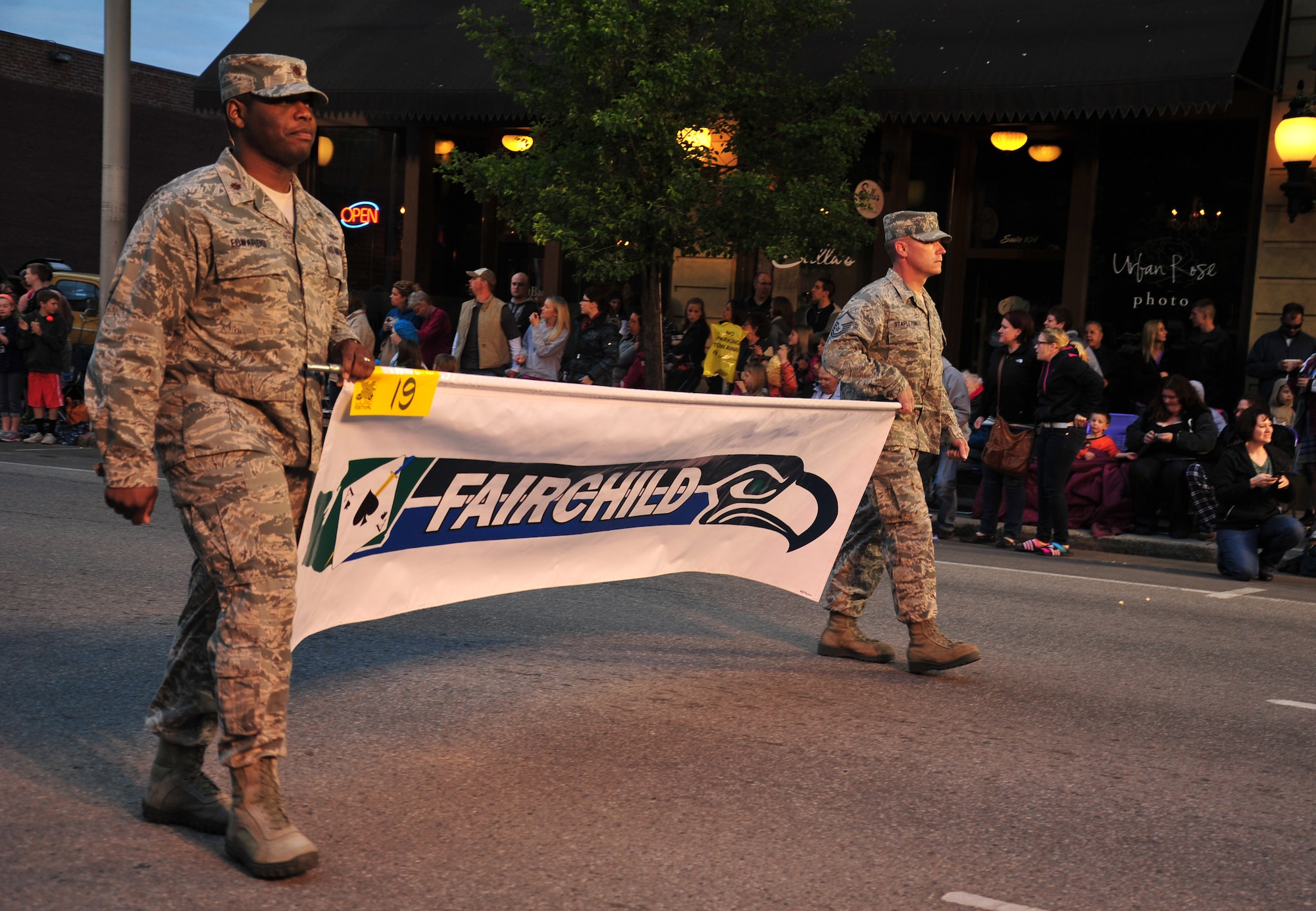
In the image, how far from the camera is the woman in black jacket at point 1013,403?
12.1 m

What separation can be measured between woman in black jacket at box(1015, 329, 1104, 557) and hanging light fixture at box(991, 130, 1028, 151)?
594cm

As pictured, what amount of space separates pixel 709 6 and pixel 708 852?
1164cm

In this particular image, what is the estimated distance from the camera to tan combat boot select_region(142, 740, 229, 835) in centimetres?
396

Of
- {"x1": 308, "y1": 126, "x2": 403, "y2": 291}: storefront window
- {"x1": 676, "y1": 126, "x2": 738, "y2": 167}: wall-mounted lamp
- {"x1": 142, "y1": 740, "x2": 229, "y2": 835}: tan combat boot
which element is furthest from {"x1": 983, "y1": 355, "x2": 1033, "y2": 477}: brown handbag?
{"x1": 308, "y1": 126, "x2": 403, "y2": 291}: storefront window

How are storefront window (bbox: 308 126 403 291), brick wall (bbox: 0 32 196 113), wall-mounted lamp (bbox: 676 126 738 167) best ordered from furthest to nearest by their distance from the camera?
brick wall (bbox: 0 32 196 113) → storefront window (bbox: 308 126 403 291) → wall-mounted lamp (bbox: 676 126 738 167)

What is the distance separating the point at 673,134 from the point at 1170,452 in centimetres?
572

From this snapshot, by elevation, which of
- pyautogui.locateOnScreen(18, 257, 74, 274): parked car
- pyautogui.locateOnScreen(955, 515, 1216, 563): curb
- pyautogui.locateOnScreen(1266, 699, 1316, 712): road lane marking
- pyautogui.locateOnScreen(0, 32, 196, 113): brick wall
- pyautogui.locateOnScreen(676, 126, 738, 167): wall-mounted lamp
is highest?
pyautogui.locateOnScreen(0, 32, 196, 113): brick wall

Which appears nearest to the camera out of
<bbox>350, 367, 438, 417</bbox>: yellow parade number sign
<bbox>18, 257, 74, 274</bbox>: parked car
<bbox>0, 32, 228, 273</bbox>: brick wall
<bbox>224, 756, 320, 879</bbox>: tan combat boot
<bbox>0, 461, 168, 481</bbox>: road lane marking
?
<bbox>224, 756, 320, 879</bbox>: tan combat boot

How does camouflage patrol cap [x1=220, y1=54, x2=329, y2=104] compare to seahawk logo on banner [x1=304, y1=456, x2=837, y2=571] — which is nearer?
camouflage patrol cap [x1=220, y1=54, x2=329, y2=104]

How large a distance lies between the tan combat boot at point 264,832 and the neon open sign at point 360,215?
62.2ft

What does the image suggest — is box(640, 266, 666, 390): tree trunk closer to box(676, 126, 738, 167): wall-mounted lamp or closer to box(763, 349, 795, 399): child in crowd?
box(676, 126, 738, 167): wall-mounted lamp

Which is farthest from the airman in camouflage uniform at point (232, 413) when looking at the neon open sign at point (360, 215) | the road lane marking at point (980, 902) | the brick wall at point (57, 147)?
the brick wall at point (57, 147)

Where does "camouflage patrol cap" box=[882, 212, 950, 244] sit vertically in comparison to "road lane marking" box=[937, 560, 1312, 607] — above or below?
above

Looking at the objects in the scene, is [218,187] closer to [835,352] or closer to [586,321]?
[835,352]
